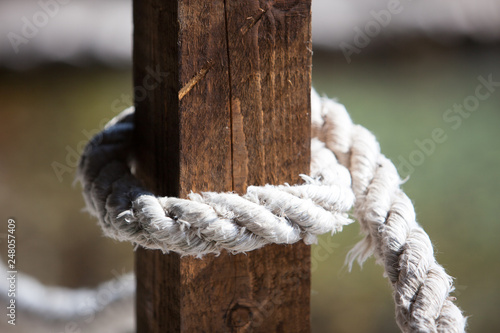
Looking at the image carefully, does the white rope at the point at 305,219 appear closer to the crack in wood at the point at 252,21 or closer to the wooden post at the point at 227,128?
the wooden post at the point at 227,128

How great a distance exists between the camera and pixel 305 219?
57 cm

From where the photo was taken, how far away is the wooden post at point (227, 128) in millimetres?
555

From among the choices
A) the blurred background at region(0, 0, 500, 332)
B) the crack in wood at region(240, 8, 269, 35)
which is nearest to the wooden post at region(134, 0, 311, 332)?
the crack in wood at region(240, 8, 269, 35)

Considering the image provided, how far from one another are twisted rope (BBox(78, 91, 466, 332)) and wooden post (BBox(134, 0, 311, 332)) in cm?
3

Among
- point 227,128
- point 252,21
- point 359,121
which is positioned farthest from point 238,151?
point 359,121

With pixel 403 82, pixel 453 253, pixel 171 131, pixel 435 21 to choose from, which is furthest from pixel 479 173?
pixel 171 131

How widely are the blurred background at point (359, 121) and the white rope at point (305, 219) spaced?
131cm

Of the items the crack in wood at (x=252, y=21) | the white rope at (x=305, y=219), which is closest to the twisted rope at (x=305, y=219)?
the white rope at (x=305, y=219)

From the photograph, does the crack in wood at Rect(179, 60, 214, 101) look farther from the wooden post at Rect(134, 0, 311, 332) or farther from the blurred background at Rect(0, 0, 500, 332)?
the blurred background at Rect(0, 0, 500, 332)

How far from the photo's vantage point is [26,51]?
185 centimetres

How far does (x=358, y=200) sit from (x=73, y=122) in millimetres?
1605

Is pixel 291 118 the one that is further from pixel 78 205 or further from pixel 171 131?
pixel 78 205

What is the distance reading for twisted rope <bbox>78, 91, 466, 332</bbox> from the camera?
21.8 inches

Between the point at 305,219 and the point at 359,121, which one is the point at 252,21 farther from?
the point at 359,121
